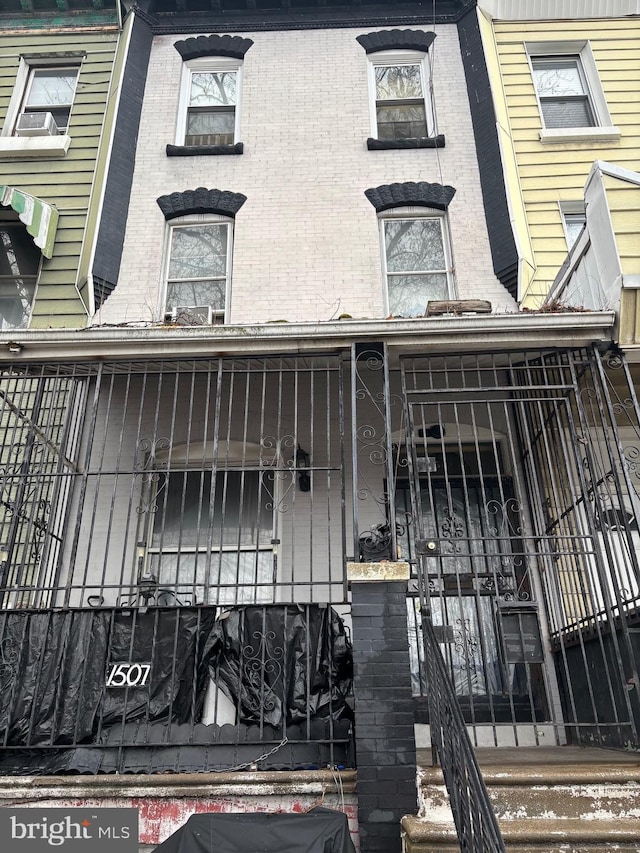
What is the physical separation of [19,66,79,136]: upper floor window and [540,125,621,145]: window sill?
268 inches

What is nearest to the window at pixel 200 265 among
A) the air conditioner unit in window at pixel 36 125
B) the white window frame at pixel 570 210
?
the air conditioner unit in window at pixel 36 125

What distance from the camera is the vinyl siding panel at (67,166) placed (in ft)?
27.8

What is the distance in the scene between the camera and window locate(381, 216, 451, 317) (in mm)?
8586

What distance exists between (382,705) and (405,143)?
7399mm

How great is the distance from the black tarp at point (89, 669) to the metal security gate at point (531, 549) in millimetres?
1963

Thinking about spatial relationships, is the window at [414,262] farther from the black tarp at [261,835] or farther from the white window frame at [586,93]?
the black tarp at [261,835]

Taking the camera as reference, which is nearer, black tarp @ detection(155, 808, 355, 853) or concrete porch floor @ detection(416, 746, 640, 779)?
black tarp @ detection(155, 808, 355, 853)

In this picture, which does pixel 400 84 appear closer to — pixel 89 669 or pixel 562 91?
pixel 562 91

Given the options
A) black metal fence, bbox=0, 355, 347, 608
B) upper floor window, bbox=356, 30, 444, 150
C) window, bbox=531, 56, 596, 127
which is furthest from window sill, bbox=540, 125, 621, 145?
black metal fence, bbox=0, 355, 347, 608

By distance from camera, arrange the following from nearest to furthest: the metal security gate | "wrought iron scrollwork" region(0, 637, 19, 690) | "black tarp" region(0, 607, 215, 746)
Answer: "black tarp" region(0, 607, 215, 746)
"wrought iron scrollwork" region(0, 637, 19, 690)
the metal security gate

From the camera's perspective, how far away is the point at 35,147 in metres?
9.34

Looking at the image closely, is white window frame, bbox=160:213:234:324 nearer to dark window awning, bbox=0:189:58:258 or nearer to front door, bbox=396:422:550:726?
dark window awning, bbox=0:189:58:258

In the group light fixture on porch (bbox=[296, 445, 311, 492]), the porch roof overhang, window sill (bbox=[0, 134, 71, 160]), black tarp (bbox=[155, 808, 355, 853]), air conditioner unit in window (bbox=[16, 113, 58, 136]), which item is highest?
air conditioner unit in window (bbox=[16, 113, 58, 136])

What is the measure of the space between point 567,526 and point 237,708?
367cm
